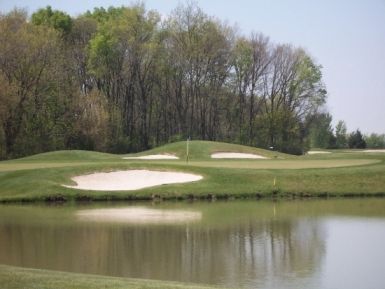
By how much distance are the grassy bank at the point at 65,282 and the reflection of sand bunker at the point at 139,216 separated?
27.4ft

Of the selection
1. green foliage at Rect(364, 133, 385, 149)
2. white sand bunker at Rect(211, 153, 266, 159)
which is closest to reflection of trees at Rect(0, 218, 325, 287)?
white sand bunker at Rect(211, 153, 266, 159)

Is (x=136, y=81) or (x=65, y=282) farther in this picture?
(x=136, y=81)

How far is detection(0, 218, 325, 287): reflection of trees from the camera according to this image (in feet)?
42.3

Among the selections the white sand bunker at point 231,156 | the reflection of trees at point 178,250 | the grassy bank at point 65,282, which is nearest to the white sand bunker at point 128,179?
the reflection of trees at point 178,250

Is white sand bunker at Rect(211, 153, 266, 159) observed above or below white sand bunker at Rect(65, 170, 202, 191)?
above

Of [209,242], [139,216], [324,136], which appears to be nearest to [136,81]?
[324,136]

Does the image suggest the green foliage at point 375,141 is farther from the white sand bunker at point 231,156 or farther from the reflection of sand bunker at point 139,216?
the reflection of sand bunker at point 139,216

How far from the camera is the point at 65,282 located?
10.5 meters

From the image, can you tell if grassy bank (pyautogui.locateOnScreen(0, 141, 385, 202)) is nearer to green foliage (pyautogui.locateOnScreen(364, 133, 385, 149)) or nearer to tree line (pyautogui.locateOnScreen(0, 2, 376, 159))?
tree line (pyautogui.locateOnScreen(0, 2, 376, 159))

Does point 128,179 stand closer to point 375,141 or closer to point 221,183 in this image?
point 221,183

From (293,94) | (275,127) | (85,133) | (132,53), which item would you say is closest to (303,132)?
(293,94)

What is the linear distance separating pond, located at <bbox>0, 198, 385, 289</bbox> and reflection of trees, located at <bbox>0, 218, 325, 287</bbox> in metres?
0.02

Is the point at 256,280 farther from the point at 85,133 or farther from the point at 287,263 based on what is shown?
the point at 85,133

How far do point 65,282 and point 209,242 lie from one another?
6227 mm
